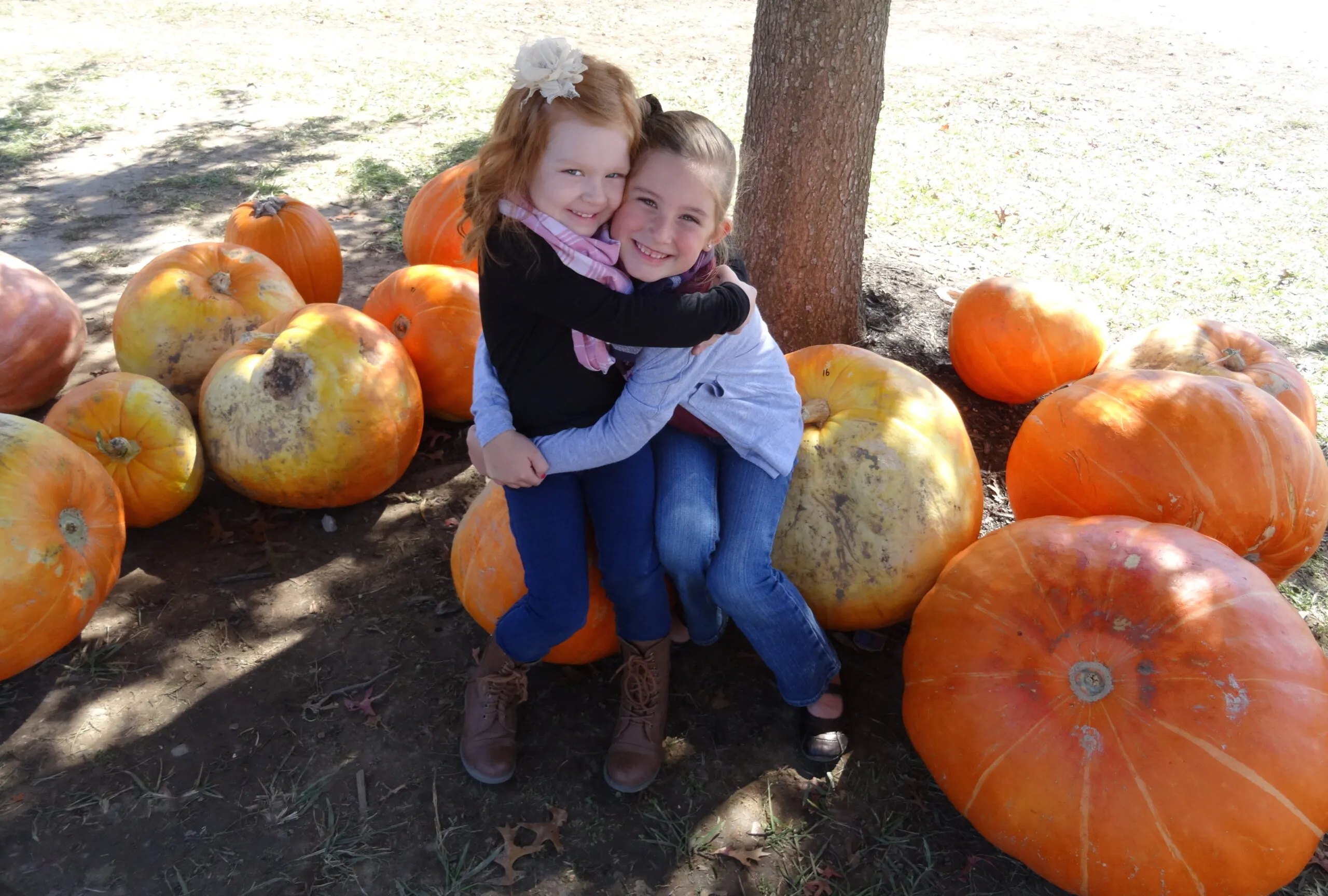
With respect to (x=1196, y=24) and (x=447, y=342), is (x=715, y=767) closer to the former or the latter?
(x=447, y=342)

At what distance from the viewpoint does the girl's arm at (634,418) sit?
241 cm

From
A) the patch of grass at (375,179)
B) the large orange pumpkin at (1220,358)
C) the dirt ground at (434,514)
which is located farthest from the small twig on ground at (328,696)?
the patch of grass at (375,179)

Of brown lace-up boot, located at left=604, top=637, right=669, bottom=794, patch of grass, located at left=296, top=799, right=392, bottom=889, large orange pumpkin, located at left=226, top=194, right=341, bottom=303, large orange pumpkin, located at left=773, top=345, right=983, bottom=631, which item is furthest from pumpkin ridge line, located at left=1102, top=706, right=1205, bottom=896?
large orange pumpkin, located at left=226, top=194, right=341, bottom=303

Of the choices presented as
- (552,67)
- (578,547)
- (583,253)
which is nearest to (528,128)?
(552,67)

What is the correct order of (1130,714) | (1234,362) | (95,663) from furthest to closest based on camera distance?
(1234,362) → (95,663) → (1130,714)

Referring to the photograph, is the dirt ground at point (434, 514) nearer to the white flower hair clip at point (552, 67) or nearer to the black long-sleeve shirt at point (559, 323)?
the black long-sleeve shirt at point (559, 323)

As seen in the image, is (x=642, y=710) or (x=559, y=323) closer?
(x=559, y=323)

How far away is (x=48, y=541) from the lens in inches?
107

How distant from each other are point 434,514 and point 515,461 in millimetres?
1336

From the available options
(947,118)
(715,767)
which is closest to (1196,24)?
(947,118)

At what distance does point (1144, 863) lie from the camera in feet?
7.07

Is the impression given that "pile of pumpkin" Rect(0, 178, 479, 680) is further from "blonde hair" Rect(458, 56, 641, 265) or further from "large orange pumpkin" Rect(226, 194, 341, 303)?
"blonde hair" Rect(458, 56, 641, 265)

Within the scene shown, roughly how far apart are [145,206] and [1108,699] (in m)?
6.64

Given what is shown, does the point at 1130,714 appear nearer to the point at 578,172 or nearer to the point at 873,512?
the point at 873,512
